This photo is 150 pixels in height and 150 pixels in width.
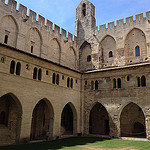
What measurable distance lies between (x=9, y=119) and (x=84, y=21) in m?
20.3

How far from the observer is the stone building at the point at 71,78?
1566cm

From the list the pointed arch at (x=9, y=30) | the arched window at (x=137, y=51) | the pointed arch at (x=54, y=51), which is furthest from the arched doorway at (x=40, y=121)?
the arched window at (x=137, y=51)

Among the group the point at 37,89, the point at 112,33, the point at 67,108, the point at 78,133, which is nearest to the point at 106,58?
the point at 112,33

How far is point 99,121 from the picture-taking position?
23766 millimetres

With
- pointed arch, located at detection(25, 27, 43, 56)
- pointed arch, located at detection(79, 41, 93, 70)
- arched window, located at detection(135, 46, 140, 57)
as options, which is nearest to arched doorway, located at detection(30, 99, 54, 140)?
pointed arch, located at detection(25, 27, 43, 56)

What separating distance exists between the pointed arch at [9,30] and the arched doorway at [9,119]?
6.20 m

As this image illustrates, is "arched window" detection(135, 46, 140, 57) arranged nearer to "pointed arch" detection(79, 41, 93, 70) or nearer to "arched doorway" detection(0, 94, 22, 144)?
"pointed arch" detection(79, 41, 93, 70)

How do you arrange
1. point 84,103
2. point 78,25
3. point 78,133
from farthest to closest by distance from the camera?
point 78,25, point 84,103, point 78,133

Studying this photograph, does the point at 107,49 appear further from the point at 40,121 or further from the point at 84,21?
the point at 40,121

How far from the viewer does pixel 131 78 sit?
20000mm

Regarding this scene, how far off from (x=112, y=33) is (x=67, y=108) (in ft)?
42.6

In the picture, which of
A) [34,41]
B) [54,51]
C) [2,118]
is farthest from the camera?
[54,51]

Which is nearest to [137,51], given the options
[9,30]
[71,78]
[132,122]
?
[132,122]

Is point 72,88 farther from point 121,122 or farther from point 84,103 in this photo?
point 121,122
